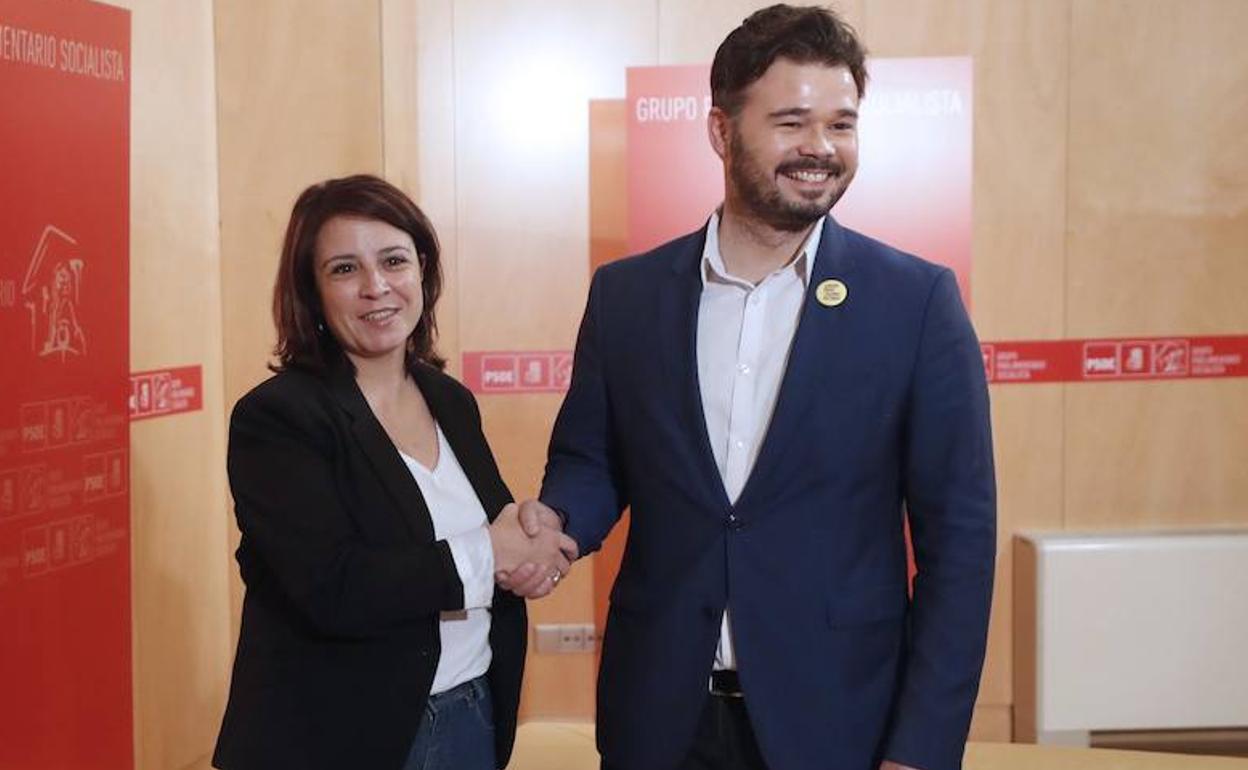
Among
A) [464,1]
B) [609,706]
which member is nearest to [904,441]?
[609,706]

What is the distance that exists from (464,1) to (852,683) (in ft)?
9.75

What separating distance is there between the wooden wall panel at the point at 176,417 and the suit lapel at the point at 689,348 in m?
2.16

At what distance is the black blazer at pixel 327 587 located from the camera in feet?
6.39

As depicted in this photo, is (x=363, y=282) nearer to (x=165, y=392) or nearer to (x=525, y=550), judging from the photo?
(x=525, y=550)

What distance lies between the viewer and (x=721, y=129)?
2053mm

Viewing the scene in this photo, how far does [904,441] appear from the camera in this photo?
1.89 metres

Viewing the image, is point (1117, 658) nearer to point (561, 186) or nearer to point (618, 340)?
point (561, 186)

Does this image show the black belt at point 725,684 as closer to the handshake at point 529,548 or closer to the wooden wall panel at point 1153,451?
the handshake at point 529,548

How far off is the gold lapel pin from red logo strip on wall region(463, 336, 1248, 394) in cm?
235

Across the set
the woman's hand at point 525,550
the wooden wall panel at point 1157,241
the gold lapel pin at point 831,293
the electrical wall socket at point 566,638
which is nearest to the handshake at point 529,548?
the woman's hand at point 525,550

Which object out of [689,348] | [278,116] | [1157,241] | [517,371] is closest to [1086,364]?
[1157,241]

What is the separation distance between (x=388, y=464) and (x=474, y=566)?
22 cm

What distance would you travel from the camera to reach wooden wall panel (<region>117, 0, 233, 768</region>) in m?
3.64

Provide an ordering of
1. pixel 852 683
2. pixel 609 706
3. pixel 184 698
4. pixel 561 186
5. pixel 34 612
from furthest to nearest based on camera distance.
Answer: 1. pixel 561 186
2. pixel 184 698
3. pixel 34 612
4. pixel 609 706
5. pixel 852 683
